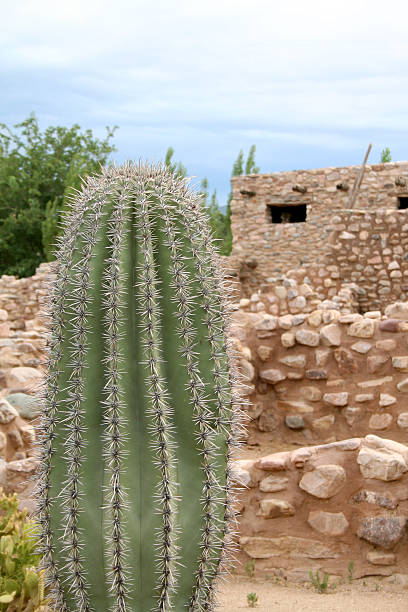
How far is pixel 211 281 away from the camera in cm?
224

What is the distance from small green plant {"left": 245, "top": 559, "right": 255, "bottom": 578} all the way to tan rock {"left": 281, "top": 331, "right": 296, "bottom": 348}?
7.72 ft

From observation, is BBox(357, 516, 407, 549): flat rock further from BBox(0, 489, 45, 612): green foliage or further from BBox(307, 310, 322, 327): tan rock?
BBox(307, 310, 322, 327): tan rock

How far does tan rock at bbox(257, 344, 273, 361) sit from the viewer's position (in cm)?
566

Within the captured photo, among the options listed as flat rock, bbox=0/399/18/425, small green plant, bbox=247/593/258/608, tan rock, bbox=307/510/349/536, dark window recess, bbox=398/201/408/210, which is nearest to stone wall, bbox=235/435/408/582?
tan rock, bbox=307/510/349/536

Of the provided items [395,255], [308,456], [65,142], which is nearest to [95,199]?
[308,456]

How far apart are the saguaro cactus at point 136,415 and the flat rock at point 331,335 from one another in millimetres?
3302

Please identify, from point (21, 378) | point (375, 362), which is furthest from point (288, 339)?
point (21, 378)

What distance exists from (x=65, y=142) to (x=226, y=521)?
23681mm

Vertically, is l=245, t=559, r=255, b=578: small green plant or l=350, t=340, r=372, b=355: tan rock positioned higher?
l=350, t=340, r=372, b=355: tan rock

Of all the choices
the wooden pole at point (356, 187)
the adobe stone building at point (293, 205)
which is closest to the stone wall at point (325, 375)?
the adobe stone building at point (293, 205)

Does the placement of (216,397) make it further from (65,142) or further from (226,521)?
(65,142)

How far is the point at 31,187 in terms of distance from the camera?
23375mm

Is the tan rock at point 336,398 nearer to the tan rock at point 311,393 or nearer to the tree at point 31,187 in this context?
the tan rock at point 311,393

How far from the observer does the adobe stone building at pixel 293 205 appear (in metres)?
14.6
